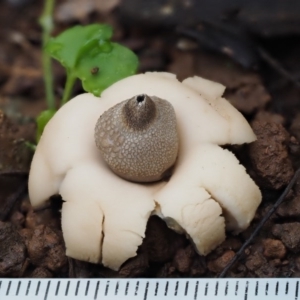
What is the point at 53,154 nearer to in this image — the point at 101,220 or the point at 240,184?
the point at 101,220

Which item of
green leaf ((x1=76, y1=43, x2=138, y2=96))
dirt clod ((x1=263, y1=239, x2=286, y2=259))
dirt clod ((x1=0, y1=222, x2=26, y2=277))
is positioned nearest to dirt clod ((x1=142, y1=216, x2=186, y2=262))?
dirt clod ((x1=263, y1=239, x2=286, y2=259))

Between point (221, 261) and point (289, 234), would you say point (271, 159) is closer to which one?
point (289, 234)

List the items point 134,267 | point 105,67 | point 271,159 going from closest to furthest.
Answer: point 134,267
point 271,159
point 105,67

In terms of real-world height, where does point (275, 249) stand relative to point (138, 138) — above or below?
below

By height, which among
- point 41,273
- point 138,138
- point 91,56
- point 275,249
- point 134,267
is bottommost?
point 41,273

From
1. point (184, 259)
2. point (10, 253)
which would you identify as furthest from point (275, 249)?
point (10, 253)

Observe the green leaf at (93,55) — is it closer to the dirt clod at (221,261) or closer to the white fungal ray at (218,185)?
the white fungal ray at (218,185)

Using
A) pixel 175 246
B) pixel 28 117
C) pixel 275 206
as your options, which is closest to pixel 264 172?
pixel 275 206
